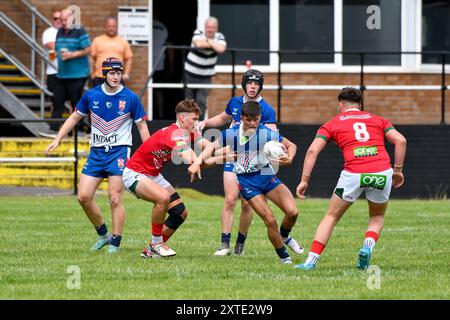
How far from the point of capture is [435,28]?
25.3 metres

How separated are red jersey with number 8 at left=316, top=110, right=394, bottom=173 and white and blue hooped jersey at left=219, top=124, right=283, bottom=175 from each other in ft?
2.82

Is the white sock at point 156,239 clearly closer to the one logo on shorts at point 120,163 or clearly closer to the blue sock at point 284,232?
the one logo on shorts at point 120,163

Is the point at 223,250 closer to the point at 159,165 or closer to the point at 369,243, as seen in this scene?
the point at 159,165

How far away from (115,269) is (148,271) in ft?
1.13

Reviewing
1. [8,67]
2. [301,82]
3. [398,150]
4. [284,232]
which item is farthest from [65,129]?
[301,82]

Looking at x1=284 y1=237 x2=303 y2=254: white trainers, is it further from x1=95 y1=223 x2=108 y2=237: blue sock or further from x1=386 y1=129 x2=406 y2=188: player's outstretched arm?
x1=95 y1=223 x2=108 y2=237: blue sock

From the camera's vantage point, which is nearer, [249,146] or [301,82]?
[249,146]

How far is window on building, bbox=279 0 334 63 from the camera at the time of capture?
24.8m

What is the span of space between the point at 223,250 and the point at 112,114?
1.93 meters

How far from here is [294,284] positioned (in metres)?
11.3

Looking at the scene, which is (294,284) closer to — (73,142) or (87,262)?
(87,262)

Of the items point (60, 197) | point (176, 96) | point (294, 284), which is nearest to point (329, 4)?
point (176, 96)

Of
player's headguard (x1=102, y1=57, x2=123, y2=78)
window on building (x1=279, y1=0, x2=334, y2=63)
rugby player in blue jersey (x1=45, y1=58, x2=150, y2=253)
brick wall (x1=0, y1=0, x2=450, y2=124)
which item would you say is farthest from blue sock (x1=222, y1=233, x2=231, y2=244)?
window on building (x1=279, y1=0, x2=334, y2=63)

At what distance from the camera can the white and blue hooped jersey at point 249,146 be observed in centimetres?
1302
